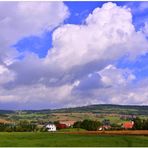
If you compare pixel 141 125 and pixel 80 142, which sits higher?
pixel 141 125

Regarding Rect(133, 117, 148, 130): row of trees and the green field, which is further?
Rect(133, 117, 148, 130): row of trees

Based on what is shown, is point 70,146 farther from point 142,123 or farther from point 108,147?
point 142,123

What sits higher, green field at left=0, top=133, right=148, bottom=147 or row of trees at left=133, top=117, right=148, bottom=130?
row of trees at left=133, top=117, right=148, bottom=130

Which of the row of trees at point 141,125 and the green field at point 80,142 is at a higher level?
the row of trees at point 141,125

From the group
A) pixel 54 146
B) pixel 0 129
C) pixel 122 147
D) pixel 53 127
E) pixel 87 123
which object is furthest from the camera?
pixel 53 127

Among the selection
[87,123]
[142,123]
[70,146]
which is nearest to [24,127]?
[87,123]

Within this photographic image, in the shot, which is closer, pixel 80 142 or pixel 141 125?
pixel 80 142

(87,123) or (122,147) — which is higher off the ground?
(87,123)

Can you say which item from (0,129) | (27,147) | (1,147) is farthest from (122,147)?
(0,129)

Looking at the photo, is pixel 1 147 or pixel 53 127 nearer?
pixel 1 147

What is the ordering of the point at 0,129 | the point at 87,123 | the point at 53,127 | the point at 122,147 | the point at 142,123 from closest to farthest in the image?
1. the point at 122,147
2. the point at 142,123
3. the point at 0,129
4. the point at 87,123
5. the point at 53,127

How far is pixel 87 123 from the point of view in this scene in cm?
11188

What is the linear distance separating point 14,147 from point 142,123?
58789 millimetres

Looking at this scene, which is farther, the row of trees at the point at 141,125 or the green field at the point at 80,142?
the row of trees at the point at 141,125
